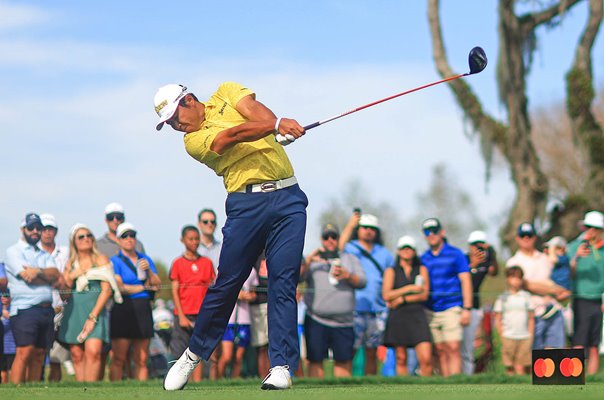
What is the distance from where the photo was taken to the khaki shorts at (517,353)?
13.6 metres

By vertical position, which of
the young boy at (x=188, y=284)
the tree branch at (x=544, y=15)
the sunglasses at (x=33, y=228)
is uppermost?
the tree branch at (x=544, y=15)

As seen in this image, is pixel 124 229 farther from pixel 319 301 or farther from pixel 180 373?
pixel 180 373

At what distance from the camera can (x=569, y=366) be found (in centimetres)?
788

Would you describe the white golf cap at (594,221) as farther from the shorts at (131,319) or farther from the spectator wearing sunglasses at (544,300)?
the shorts at (131,319)

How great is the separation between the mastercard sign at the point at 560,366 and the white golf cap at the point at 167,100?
2.97m

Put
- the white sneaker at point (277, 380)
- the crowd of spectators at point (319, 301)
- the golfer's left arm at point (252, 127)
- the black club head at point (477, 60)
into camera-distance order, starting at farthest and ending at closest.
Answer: the crowd of spectators at point (319, 301)
the black club head at point (477, 60)
the white sneaker at point (277, 380)
the golfer's left arm at point (252, 127)

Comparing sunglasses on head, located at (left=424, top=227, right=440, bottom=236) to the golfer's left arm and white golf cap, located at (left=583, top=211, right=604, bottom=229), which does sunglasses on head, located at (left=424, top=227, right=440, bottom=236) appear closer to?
white golf cap, located at (left=583, top=211, right=604, bottom=229)

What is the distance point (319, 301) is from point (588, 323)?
3284 mm

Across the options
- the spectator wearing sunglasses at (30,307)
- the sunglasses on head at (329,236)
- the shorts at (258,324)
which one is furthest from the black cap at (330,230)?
the spectator wearing sunglasses at (30,307)

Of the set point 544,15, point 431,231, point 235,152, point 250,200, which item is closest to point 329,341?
point 431,231

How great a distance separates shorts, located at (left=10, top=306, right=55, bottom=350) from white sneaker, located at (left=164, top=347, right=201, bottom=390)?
4.41 metres

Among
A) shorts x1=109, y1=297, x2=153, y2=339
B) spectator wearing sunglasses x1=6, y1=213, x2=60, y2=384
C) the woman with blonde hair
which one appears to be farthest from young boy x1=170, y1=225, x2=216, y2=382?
spectator wearing sunglasses x1=6, y1=213, x2=60, y2=384

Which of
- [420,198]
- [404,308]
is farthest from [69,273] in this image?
[420,198]

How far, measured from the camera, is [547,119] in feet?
200
